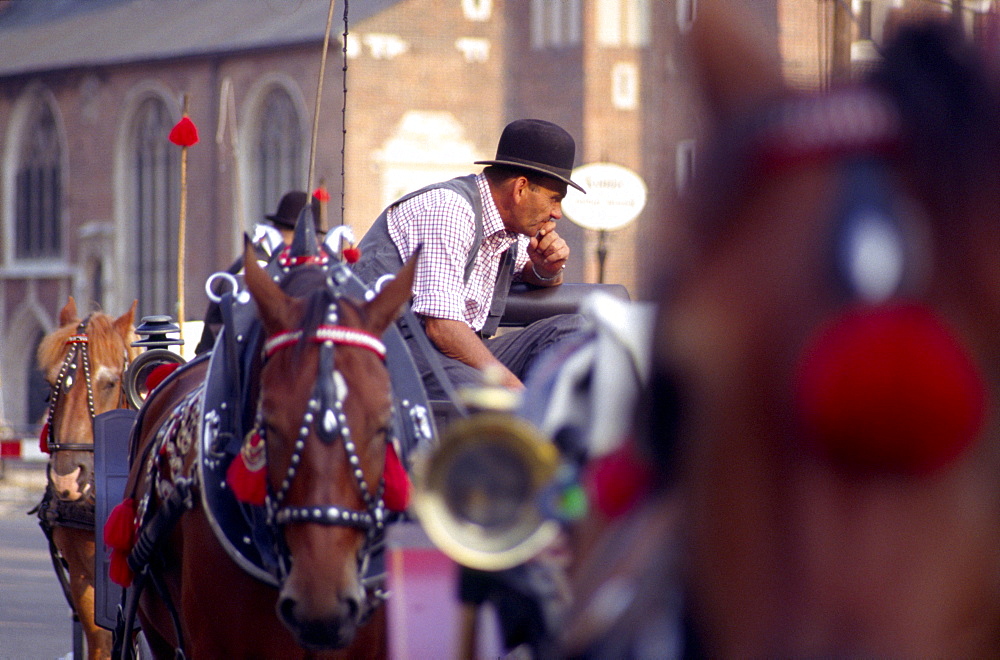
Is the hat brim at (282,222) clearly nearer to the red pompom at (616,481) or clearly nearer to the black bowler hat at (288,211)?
the black bowler hat at (288,211)

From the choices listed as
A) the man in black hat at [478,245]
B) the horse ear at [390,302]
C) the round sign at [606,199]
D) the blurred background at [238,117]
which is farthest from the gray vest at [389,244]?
the blurred background at [238,117]

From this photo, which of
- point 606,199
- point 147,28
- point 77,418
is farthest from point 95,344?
point 147,28

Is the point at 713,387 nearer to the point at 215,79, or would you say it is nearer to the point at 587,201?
the point at 587,201

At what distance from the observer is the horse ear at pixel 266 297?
3.41 metres

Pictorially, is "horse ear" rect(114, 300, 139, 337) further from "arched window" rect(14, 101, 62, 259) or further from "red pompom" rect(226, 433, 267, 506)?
"arched window" rect(14, 101, 62, 259)

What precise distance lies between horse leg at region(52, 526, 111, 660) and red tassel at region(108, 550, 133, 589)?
208cm

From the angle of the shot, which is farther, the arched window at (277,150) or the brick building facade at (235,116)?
the arched window at (277,150)

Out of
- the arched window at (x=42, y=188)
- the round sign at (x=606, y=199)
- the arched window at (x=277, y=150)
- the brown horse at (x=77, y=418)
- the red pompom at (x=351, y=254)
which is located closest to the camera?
the red pompom at (x=351, y=254)

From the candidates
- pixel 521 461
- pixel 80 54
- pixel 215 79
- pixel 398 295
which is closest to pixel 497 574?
pixel 521 461

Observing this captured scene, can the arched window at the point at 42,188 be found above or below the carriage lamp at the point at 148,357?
above

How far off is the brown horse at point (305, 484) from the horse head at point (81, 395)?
10.2 feet

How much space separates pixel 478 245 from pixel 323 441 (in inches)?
52.7

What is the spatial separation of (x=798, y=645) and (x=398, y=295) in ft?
7.63

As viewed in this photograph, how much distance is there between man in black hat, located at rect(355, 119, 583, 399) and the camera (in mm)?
4262
